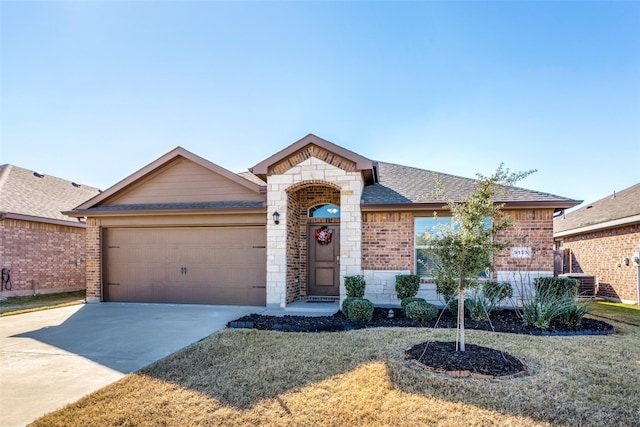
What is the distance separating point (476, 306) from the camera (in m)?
7.82

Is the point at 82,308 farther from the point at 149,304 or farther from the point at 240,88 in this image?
the point at 240,88

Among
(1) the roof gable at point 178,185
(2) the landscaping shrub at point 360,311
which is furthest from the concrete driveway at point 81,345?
(1) the roof gable at point 178,185

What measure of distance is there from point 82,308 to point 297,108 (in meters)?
8.27

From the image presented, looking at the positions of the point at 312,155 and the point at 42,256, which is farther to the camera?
the point at 42,256

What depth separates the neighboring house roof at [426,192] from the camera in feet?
28.8

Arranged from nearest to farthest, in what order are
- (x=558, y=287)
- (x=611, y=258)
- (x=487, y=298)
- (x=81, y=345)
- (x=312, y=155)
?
(x=81, y=345) < (x=558, y=287) < (x=487, y=298) < (x=312, y=155) < (x=611, y=258)

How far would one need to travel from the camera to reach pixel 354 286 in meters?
8.65

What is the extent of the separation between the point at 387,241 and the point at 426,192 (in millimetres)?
1774

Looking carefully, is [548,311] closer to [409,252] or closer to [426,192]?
[409,252]

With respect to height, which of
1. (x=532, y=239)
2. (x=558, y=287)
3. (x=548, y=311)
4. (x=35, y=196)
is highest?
(x=35, y=196)

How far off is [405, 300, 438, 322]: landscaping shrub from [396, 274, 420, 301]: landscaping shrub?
113 centimetres

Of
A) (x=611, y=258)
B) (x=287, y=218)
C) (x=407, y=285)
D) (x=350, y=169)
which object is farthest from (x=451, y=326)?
(x=611, y=258)

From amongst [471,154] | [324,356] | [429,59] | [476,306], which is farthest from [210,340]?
[471,154]

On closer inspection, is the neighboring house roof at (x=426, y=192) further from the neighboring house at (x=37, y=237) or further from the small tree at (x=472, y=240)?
the neighboring house at (x=37, y=237)
